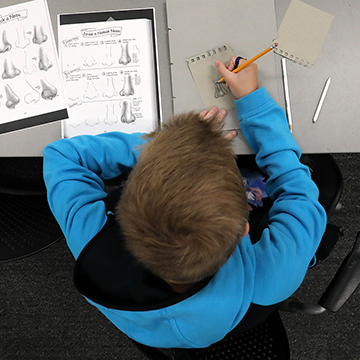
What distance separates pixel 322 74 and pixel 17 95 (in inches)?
26.9

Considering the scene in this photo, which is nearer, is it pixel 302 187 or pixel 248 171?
pixel 302 187

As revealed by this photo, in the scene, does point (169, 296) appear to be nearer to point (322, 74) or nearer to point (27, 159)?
point (322, 74)

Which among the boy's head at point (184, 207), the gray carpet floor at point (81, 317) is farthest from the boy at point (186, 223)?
the gray carpet floor at point (81, 317)

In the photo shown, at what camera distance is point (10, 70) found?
0.72 metres

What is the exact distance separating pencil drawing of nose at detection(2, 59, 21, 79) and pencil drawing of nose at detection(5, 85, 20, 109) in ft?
0.09

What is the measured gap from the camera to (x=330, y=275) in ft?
3.90

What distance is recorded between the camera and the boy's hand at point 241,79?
2.17 feet

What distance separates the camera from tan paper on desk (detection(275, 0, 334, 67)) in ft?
2.28

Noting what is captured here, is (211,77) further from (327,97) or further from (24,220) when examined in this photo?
(24,220)

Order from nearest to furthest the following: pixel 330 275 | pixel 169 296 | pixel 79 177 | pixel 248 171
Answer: pixel 169 296 < pixel 79 177 < pixel 248 171 < pixel 330 275

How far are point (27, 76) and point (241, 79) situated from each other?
0.48 meters

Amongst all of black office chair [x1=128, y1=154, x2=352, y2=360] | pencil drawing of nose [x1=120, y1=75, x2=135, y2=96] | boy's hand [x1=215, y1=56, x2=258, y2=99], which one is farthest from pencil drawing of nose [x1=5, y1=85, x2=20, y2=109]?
black office chair [x1=128, y1=154, x2=352, y2=360]

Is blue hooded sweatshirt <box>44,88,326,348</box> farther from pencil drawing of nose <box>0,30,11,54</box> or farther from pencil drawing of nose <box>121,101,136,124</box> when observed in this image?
pencil drawing of nose <box>0,30,11,54</box>

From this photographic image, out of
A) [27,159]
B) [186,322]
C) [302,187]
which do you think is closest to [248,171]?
[302,187]
